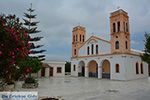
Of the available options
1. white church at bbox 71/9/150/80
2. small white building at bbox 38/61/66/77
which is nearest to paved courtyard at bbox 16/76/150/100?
white church at bbox 71/9/150/80

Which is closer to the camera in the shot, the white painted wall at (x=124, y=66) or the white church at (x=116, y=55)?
the white painted wall at (x=124, y=66)

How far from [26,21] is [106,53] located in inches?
534

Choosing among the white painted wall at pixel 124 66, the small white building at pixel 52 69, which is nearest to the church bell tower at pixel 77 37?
the small white building at pixel 52 69

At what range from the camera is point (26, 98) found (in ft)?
12.6

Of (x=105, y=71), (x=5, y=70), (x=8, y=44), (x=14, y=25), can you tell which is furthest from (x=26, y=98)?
(x=105, y=71)

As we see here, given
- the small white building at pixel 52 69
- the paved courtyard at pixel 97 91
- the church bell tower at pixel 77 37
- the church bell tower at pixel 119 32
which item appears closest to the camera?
the paved courtyard at pixel 97 91

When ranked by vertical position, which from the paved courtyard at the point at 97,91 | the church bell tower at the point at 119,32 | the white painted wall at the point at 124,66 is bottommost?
the paved courtyard at the point at 97,91

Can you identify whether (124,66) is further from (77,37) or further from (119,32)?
(77,37)

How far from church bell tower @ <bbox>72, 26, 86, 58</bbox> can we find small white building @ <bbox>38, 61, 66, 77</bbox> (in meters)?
3.94

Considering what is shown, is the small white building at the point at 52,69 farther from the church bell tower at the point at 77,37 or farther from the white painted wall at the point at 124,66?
the white painted wall at the point at 124,66

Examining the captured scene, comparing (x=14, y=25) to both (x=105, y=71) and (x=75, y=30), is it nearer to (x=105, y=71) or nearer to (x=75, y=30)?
(x=105, y=71)

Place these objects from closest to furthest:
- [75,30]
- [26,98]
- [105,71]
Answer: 1. [26,98]
2. [105,71]
3. [75,30]

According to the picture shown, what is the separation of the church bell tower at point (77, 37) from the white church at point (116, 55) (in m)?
2.13

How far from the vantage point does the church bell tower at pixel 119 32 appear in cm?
1753
